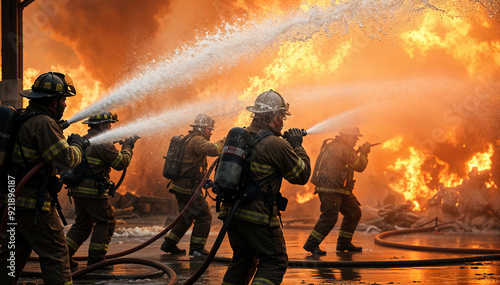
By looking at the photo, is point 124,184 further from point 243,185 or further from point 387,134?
point 243,185

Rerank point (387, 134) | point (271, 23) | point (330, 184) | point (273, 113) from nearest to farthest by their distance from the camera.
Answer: point (273, 113), point (330, 184), point (271, 23), point (387, 134)

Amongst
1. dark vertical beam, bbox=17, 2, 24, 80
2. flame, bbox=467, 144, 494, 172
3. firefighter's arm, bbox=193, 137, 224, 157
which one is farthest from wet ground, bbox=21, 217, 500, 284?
flame, bbox=467, 144, 494, 172

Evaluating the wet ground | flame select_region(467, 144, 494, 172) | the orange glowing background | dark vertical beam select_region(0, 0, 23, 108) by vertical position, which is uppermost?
the orange glowing background

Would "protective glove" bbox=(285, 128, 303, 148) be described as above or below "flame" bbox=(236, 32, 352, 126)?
below

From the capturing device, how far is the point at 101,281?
5.85m

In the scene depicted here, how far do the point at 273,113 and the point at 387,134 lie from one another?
1216 cm

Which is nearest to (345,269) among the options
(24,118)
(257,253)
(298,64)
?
(257,253)

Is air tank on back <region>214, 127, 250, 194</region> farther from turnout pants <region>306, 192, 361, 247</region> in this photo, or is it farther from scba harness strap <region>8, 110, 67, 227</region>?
turnout pants <region>306, 192, 361, 247</region>

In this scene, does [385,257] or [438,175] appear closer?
[385,257]

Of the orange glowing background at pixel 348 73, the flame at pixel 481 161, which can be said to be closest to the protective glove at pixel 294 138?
the orange glowing background at pixel 348 73

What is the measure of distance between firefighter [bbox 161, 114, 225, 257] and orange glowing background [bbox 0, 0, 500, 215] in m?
5.68

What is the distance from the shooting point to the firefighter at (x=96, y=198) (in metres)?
6.50

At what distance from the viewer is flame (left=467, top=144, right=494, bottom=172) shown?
42.9 ft

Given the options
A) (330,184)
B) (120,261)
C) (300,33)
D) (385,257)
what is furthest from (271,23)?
(120,261)
